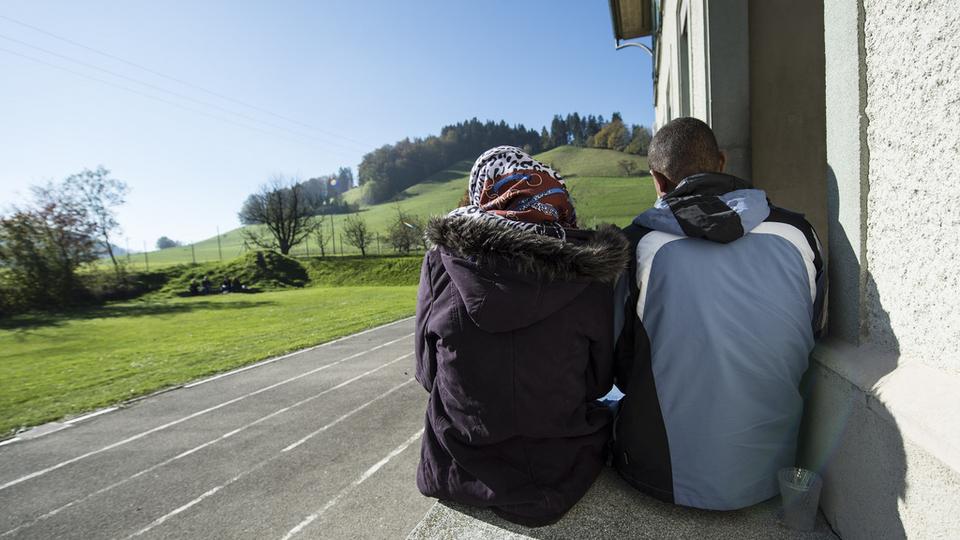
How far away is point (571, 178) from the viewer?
9244cm

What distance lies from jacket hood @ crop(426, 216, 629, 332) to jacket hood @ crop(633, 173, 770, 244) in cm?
19

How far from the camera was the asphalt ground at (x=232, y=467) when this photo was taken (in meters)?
6.52

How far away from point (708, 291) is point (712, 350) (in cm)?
21

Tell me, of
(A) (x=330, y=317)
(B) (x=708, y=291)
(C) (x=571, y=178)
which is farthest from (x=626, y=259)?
(C) (x=571, y=178)

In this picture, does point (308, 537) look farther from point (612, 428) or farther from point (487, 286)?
point (487, 286)

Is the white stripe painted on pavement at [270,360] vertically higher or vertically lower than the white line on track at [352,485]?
lower

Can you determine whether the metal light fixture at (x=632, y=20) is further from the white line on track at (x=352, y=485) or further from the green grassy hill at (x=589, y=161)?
the green grassy hill at (x=589, y=161)

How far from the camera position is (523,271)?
6.02 ft

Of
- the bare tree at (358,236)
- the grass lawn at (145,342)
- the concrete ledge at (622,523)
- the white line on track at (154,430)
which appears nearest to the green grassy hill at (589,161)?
the bare tree at (358,236)

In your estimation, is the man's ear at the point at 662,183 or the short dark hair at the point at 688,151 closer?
the short dark hair at the point at 688,151

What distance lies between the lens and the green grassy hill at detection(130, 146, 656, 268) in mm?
72750

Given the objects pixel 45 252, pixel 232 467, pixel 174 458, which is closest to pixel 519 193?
pixel 232 467

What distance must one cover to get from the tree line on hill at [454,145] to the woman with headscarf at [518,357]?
404 ft

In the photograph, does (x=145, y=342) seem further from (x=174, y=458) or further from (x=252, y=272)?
(x=252, y=272)
